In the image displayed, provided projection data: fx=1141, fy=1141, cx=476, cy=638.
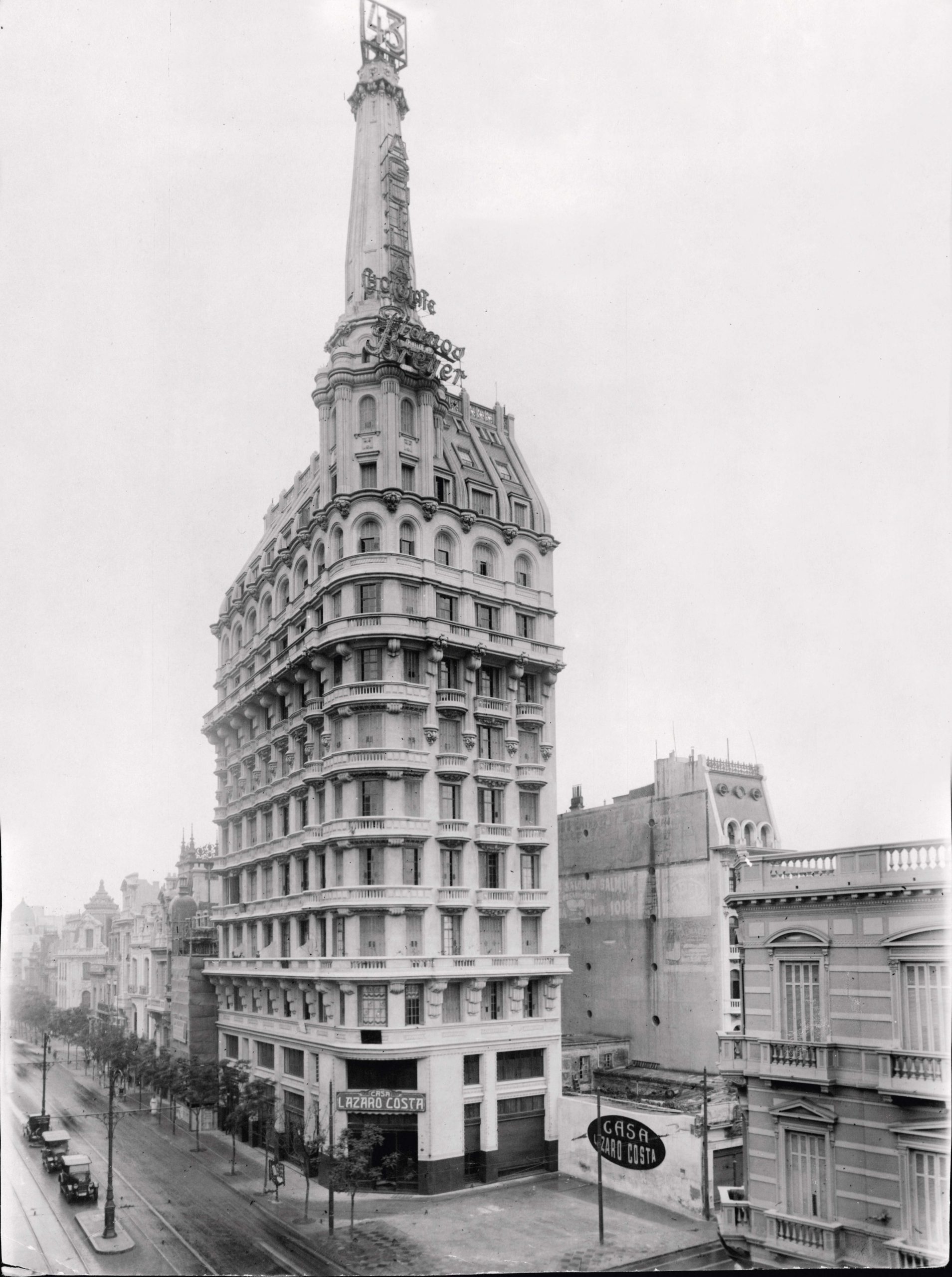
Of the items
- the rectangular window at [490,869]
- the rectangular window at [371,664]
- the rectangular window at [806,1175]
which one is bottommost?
the rectangular window at [806,1175]

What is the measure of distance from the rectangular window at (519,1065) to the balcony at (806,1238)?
2012 cm

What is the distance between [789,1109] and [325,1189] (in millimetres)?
21974

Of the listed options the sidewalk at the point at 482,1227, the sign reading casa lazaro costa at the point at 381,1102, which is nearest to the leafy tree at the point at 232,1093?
the sidewalk at the point at 482,1227

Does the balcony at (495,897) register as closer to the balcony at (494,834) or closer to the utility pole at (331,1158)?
the balcony at (494,834)

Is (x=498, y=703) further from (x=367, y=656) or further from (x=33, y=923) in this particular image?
(x=33, y=923)

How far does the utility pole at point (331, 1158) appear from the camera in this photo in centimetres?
3750

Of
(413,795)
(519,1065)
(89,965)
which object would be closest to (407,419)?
(413,795)

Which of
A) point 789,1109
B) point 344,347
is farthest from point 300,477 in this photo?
point 789,1109

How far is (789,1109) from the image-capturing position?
27984 millimetres

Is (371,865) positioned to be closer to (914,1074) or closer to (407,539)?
(407,539)

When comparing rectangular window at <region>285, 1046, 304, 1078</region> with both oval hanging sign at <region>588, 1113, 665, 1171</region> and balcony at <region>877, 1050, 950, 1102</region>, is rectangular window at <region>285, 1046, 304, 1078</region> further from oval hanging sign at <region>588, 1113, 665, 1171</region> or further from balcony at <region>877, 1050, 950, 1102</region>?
balcony at <region>877, 1050, 950, 1102</region>

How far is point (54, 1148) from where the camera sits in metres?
38.8

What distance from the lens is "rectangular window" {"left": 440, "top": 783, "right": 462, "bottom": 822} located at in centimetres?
4762

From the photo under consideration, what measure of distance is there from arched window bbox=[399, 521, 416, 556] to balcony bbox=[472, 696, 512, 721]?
6843 mm
